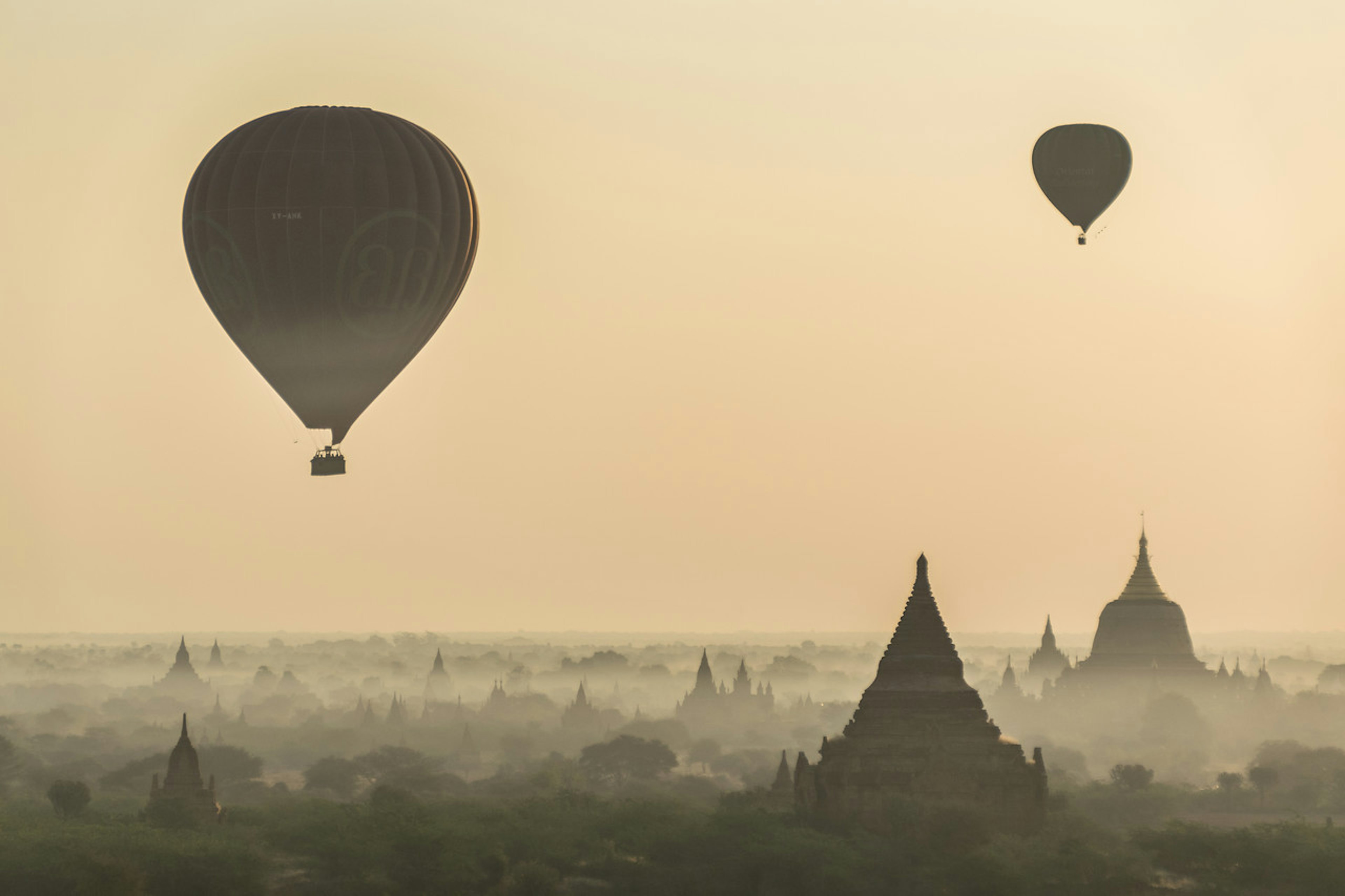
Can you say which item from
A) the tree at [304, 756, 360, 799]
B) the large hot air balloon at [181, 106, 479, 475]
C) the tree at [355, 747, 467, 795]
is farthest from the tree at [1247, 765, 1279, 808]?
the large hot air balloon at [181, 106, 479, 475]

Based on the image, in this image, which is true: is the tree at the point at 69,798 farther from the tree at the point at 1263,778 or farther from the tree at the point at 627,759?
the tree at the point at 1263,778

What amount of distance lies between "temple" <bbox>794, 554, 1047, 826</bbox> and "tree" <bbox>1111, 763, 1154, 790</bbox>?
1855 inches

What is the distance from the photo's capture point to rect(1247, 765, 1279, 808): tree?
126375mm

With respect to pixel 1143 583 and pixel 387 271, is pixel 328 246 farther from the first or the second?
pixel 1143 583

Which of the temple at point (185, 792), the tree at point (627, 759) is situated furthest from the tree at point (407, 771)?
the temple at point (185, 792)

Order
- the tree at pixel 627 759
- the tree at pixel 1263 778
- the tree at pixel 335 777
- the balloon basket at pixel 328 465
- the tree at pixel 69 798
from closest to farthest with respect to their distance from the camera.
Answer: the balloon basket at pixel 328 465
the tree at pixel 69 798
the tree at pixel 1263 778
the tree at pixel 335 777
the tree at pixel 627 759

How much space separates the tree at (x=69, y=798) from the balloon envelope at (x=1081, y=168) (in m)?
50.4

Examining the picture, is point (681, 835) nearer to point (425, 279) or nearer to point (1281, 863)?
point (1281, 863)

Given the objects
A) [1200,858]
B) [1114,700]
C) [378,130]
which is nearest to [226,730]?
[1114,700]

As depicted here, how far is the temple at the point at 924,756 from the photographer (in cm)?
7525

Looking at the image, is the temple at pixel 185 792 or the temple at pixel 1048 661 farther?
the temple at pixel 1048 661

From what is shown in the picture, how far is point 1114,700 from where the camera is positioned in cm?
15962

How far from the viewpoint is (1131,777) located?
125 meters

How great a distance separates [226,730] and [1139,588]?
7611cm
